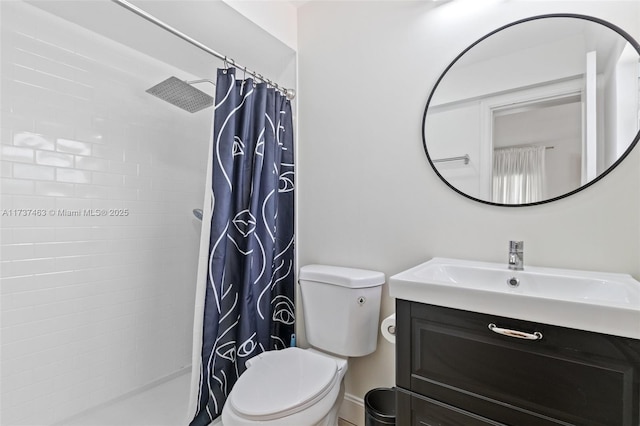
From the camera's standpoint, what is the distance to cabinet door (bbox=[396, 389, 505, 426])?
916mm

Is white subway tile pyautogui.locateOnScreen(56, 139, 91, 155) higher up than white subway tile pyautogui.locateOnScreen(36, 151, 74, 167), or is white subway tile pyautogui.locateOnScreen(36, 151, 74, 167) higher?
white subway tile pyautogui.locateOnScreen(56, 139, 91, 155)

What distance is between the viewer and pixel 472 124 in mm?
1343

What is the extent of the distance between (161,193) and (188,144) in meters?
0.42

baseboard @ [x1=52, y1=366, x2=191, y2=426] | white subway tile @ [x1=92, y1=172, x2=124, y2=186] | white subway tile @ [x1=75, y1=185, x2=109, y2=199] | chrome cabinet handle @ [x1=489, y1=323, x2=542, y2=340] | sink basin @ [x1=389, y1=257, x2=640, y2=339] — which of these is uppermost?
white subway tile @ [x1=92, y1=172, x2=124, y2=186]

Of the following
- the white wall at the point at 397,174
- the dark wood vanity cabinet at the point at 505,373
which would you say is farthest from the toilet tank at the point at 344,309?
the dark wood vanity cabinet at the point at 505,373

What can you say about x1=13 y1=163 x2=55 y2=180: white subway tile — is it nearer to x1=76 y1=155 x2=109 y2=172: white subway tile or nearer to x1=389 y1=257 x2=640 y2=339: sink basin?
x1=76 y1=155 x2=109 y2=172: white subway tile

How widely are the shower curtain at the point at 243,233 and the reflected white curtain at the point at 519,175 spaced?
110 cm

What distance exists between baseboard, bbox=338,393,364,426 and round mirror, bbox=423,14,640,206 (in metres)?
1.21

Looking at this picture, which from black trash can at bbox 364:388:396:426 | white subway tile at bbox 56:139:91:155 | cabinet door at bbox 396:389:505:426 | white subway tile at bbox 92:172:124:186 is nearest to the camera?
cabinet door at bbox 396:389:505:426

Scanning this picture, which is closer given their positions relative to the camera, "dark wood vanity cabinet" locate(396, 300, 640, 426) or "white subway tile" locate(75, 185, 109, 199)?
"dark wood vanity cabinet" locate(396, 300, 640, 426)

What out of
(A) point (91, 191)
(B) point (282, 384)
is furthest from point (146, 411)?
(A) point (91, 191)

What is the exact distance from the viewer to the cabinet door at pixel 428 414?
0.92 meters

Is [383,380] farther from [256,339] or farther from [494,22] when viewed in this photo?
[494,22]

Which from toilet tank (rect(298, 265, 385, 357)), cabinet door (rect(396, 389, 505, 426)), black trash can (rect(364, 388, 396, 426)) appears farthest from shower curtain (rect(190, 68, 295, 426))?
cabinet door (rect(396, 389, 505, 426))
